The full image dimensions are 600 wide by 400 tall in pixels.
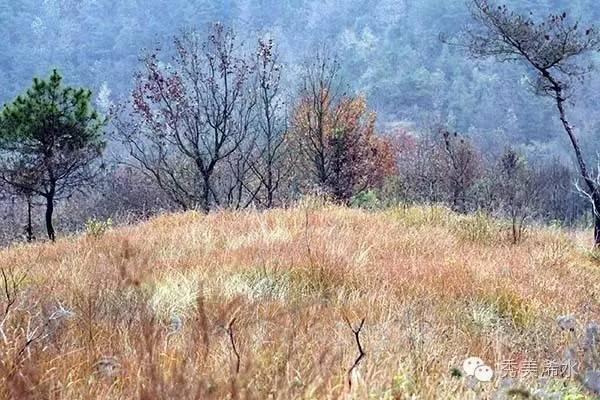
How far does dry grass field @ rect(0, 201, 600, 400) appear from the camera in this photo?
1.71 m

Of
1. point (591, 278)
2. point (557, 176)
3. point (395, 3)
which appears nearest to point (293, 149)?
point (591, 278)

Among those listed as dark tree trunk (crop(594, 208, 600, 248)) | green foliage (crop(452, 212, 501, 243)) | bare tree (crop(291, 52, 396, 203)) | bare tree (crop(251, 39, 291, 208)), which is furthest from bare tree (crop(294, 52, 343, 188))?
green foliage (crop(452, 212, 501, 243))

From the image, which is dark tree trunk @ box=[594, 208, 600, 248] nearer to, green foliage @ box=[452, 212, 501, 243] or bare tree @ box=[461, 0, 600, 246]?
bare tree @ box=[461, 0, 600, 246]

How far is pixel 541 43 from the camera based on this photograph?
33.6ft

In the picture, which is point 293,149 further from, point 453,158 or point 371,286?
point 371,286

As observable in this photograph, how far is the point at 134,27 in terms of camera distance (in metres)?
95.9

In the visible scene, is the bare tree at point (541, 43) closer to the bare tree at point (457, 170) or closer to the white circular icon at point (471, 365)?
the white circular icon at point (471, 365)

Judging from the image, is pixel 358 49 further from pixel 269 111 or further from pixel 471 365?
pixel 471 365

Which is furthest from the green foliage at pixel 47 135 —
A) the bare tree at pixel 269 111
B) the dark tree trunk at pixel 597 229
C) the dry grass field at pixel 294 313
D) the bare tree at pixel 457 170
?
the bare tree at pixel 457 170

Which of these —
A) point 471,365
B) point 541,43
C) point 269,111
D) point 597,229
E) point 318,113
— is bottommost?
point 597,229

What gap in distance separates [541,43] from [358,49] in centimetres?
8948

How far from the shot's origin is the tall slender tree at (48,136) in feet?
46.3

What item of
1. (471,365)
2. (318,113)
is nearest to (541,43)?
(318,113)

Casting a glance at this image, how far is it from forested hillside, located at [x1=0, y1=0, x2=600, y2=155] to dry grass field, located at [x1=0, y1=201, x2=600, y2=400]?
2699 inches
